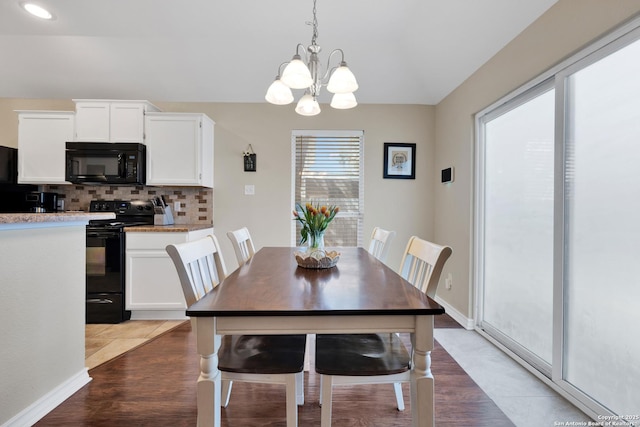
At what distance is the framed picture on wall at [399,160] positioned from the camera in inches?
143

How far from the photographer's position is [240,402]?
1.76m

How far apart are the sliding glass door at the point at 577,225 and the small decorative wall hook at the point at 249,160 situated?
7.78ft

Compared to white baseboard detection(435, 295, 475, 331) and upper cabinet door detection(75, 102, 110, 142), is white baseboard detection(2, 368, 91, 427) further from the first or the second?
white baseboard detection(435, 295, 475, 331)

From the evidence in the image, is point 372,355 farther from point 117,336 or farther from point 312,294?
point 117,336

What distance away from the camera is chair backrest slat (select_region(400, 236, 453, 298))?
1.25 metres

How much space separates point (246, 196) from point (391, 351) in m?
2.65

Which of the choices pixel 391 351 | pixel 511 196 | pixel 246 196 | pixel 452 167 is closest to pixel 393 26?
pixel 452 167

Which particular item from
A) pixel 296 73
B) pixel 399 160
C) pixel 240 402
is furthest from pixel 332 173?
pixel 240 402

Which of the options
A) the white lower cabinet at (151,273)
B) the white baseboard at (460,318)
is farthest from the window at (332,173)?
the white lower cabinet at (151,273)

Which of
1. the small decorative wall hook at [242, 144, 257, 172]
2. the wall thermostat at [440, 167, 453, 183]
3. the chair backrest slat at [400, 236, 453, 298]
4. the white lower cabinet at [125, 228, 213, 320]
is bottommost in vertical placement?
the white lower cabinet at [125, 228, 213, 320]

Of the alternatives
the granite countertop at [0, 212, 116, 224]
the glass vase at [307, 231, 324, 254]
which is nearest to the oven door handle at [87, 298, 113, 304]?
the granite countertop at [0, 212, 116, 224]

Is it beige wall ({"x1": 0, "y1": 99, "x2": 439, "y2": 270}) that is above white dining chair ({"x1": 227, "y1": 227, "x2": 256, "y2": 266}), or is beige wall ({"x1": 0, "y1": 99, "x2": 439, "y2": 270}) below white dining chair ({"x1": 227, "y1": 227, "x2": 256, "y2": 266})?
above

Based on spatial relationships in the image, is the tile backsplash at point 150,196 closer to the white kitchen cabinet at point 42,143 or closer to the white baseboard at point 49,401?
the white kitchen cabinet at point 42,143

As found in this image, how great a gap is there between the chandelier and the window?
168cm
